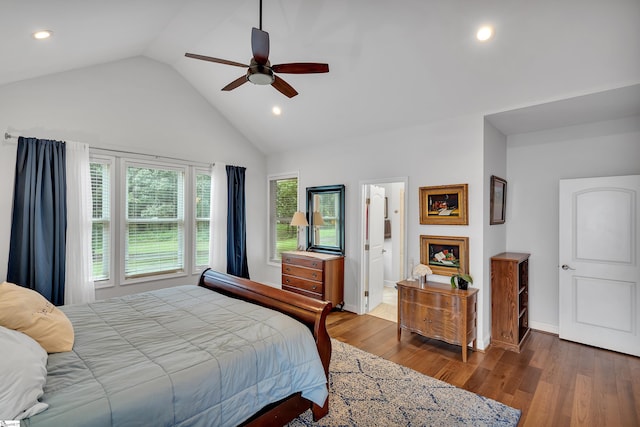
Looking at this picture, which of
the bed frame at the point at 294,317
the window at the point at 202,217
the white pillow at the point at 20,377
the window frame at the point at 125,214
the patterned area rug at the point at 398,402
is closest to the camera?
the white pillow at the point at 20,377

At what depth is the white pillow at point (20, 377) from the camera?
1174mm

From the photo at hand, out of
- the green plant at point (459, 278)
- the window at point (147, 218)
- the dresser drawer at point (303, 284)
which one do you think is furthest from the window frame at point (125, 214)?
the green plant at point (459, 278)

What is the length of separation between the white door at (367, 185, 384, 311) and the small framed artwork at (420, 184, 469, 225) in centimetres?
93

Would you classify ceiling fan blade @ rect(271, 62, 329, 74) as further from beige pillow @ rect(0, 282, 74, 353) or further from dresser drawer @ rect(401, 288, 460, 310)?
dresser drawer @ rect(401, 288, 460, 310)

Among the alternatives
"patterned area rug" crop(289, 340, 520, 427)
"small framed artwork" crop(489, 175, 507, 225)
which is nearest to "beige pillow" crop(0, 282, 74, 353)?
"patterned area rug" crop(289, 340, 520, 427)

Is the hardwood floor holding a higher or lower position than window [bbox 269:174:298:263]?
lower

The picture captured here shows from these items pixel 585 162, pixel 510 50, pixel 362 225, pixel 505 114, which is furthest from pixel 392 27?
pixel 585 162

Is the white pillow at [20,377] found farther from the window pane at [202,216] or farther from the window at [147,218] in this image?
the window pane at [202,216]

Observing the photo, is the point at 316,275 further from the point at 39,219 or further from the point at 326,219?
the point at 39,219

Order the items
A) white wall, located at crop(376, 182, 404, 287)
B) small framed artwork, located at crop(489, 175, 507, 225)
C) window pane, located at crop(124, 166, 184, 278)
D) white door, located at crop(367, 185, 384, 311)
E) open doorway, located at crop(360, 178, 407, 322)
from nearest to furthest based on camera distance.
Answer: small framed artwork, located at crop(489, 175, 507, 225), window pane, located at crop(124, 166, 184, 278), open doorway, located at crop(360, 178, 407, 322), white door, located at crop(367, 185, 384, 311), white wall, located at crop(376, 182, 404, 287)

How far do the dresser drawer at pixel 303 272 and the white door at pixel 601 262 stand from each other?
298 cm

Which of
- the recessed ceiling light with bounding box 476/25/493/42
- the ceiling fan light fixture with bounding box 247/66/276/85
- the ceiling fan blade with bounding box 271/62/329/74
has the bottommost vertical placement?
the ceiling fan light fixture with bounding box 247/66/276/85

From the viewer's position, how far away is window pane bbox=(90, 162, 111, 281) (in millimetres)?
3891

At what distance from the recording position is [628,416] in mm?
2244
